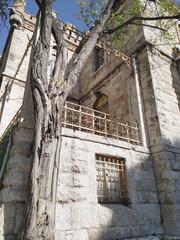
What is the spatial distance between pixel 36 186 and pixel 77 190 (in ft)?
5.40

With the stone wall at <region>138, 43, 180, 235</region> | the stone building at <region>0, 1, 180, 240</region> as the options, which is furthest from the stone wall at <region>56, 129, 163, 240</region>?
the stone wall at <region>138, 43, 180, 235</region>

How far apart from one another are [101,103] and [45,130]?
656cm

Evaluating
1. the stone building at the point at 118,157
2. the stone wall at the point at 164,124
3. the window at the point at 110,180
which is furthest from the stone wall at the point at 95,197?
the stone wall at the point at 164,124

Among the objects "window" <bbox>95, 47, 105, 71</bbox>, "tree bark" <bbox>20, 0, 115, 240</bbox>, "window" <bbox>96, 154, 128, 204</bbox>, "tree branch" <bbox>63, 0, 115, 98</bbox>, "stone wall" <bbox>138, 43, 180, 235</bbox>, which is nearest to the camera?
"tree bark" <bbox>20, 0, 115, 240</bbox>

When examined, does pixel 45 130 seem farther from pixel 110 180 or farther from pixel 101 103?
pixel 101 103

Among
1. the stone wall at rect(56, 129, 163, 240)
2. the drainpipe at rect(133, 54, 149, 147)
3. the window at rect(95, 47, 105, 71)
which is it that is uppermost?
the window at rect(95, 47, 105, 71)

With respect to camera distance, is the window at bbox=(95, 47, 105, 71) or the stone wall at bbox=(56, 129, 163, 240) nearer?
the stone wall at bbox=(56, 129, 163, 240)

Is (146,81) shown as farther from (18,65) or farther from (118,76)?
(18,65)

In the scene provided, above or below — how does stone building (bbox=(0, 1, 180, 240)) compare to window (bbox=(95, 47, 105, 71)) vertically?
below

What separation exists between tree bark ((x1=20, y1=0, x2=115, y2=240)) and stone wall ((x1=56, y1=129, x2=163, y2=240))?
1142 mm

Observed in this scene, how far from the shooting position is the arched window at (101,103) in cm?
963

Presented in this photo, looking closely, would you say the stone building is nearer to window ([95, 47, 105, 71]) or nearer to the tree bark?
the tree bark

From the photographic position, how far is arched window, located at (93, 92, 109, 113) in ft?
31.6

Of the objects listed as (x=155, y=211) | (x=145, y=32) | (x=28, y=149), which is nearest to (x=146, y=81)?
(x=145, y=32)
